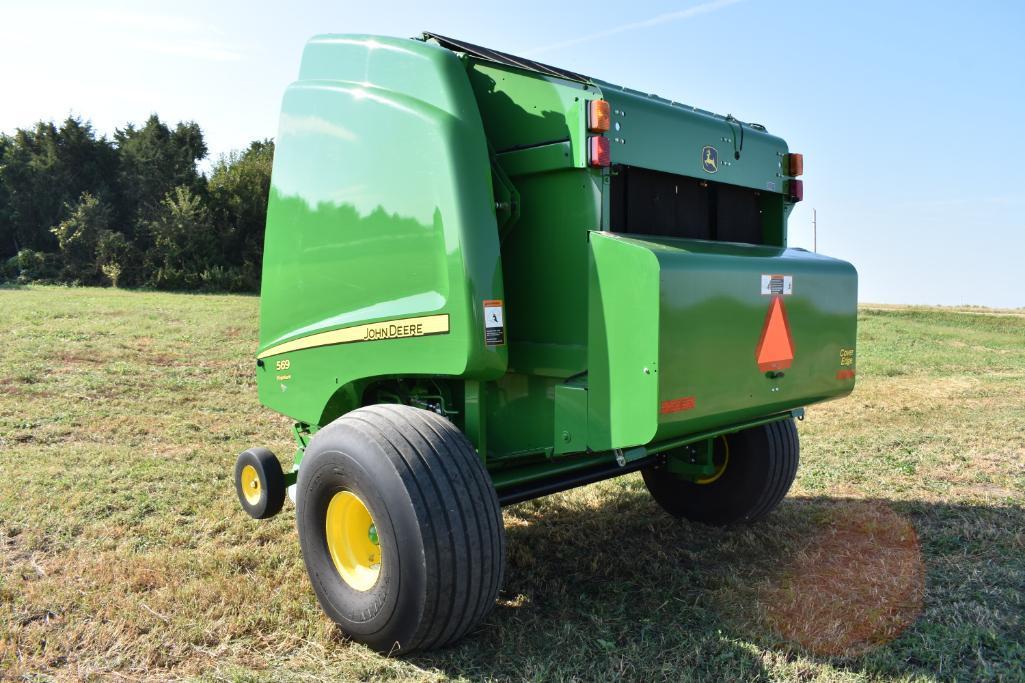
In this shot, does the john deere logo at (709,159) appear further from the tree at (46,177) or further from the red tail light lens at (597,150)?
the tree at (46,177)

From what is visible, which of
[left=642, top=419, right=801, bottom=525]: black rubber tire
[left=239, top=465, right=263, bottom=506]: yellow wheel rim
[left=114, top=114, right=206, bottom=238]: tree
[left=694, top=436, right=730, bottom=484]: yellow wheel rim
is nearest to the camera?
[left=239, top=465, right=263, bottom=506]: yellow wheel rim

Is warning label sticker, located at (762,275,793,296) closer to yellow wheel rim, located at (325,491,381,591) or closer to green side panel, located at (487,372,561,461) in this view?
green side panel, located at (487,372,561,461)

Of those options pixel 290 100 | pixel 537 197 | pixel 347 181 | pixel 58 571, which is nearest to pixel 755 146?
pixel 537 197

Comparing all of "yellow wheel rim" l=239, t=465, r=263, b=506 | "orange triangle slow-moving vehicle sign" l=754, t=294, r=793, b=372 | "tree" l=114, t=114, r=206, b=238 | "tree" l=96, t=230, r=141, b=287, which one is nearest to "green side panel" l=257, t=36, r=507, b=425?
"yellow wheel rim" l=239, t=465, r=263, b=506

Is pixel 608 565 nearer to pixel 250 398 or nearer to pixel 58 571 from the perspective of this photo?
pixel 58 571

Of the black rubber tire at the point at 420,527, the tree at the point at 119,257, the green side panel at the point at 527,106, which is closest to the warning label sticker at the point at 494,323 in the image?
the black rubber tire at the point at 420,527

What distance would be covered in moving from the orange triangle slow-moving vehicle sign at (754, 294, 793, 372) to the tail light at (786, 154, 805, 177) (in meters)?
1.11

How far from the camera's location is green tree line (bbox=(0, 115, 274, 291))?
29.8 meters

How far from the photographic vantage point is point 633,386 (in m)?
3.16

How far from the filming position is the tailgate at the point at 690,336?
3105 mm

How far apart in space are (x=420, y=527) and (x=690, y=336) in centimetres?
130

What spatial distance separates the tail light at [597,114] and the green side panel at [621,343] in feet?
1.46

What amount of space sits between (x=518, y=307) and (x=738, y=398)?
1.07 m

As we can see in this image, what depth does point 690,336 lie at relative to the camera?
318 centimetres
